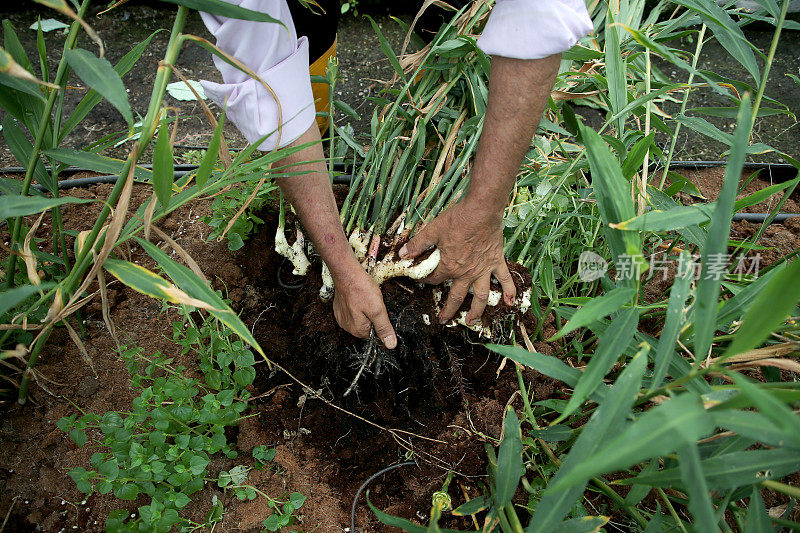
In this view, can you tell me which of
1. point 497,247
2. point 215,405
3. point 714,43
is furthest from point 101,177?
point 714,43

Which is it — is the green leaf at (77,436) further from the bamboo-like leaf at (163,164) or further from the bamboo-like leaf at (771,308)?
the bamboo-like leaf at (771,308)

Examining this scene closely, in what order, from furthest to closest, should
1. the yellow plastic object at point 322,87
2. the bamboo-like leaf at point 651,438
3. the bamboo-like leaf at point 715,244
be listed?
the yellow plastic object at point 322,87 → the bamboo-like leaf at point 715,244 → the bamboo-like leaf at point 651,438

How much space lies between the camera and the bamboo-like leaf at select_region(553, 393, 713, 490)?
1.57 ft

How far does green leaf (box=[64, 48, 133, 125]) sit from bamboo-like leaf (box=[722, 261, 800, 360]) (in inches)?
30.8

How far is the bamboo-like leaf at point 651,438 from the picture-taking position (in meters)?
0.48

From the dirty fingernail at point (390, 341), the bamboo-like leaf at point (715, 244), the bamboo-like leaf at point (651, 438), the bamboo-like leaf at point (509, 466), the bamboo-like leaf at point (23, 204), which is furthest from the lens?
the dirty fingernail at point (390, 341)

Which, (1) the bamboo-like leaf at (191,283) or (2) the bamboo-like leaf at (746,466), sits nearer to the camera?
(2) the bamboo-like leaf at (746,466)

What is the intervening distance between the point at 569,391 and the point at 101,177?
1535 millimetres

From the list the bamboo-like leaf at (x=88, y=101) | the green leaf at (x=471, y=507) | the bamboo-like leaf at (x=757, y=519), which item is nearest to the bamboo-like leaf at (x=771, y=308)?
the bamboo-like leaf at (x=757, y=519)

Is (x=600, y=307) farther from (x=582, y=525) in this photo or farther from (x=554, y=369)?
(x=582, y=525)

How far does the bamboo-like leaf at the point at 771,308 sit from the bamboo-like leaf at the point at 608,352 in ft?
0.47

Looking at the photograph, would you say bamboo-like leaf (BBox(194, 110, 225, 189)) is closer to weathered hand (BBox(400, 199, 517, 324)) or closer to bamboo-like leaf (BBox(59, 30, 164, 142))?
bamboo-like leaf (BBox(59, 30, 164, 142))

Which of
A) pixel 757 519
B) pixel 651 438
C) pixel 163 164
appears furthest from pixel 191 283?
pixel 757 519

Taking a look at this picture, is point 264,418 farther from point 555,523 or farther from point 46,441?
point 555,523
